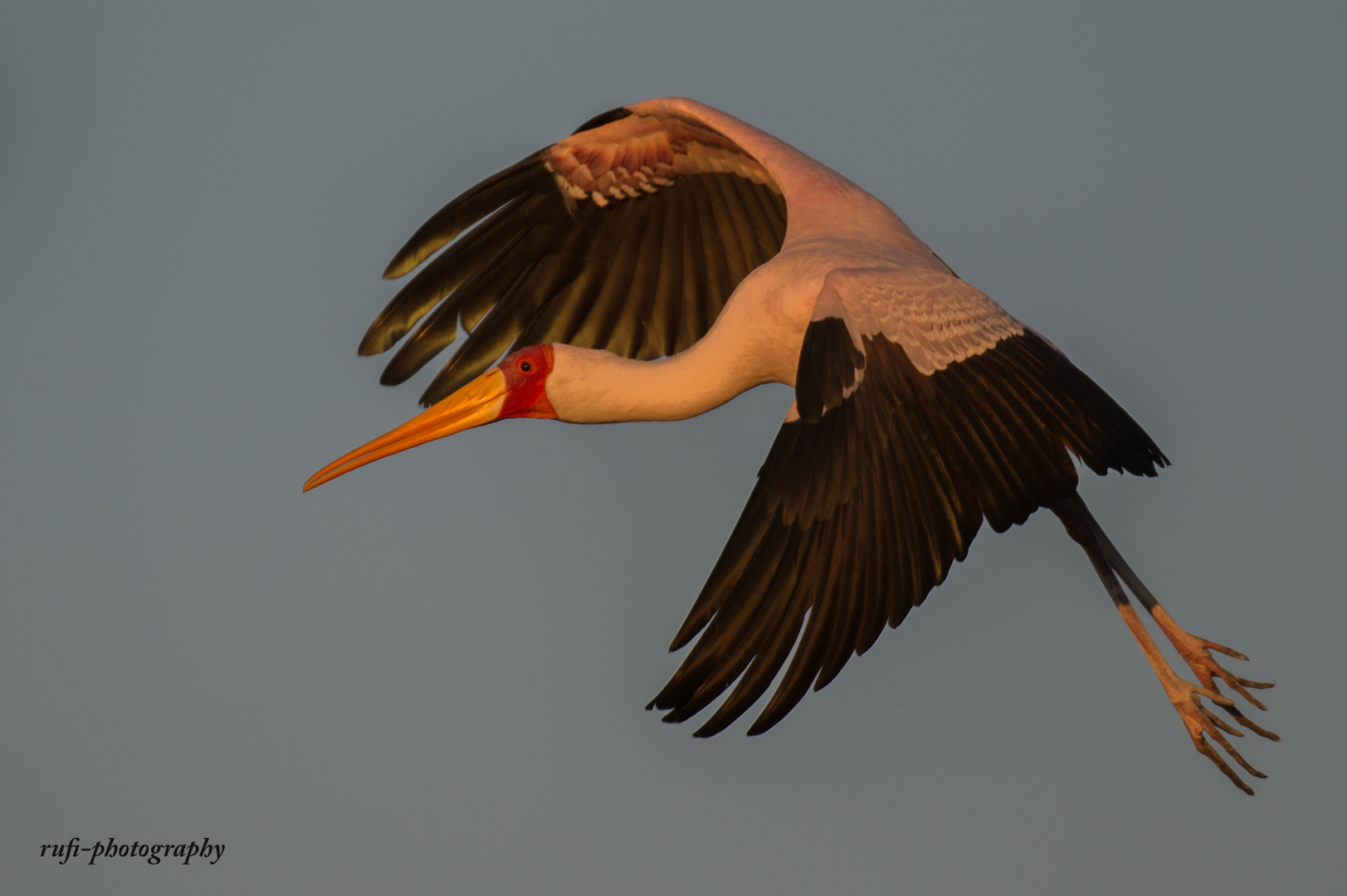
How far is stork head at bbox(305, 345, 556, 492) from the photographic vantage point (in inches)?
206

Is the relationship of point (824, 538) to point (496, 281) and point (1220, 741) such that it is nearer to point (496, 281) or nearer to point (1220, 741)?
point (1220, 741)

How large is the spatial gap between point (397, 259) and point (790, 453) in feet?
9.18

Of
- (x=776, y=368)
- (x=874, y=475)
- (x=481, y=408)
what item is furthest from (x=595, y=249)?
(x=874, y=475)

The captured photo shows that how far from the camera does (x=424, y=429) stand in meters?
5.33

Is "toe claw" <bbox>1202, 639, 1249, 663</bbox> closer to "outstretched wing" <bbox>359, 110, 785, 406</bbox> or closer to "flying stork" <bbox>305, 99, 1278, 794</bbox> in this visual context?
"flying stork" <bbox>305, 99, 1278, 794</bbox>

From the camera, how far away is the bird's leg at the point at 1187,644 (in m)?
5.24

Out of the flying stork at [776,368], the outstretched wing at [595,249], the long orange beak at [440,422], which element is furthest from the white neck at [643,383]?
the outstretched wing at [595,249]

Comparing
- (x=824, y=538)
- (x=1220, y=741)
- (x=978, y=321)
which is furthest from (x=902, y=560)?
(x=1220, y=741)

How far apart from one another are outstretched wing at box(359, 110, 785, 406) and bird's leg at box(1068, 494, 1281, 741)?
2.07 m

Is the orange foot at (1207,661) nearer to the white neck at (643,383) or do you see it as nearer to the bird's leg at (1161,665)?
the bird's leg at (1161,665)

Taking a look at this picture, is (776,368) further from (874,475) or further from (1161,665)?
(1161,665)

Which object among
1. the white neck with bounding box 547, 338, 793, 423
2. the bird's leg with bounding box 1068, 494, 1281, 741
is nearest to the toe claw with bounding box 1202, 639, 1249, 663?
the bird's leg with bounding box 1068, 494, 1281, 741

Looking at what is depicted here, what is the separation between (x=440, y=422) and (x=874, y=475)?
1.98m

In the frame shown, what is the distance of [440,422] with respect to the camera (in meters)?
5.38
